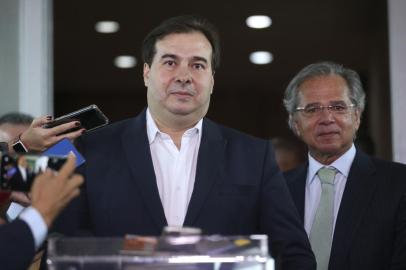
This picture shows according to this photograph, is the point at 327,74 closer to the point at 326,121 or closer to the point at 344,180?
the point at 326,121

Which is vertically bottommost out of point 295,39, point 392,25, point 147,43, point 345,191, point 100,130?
point 345,191

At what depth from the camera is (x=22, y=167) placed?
2033mm

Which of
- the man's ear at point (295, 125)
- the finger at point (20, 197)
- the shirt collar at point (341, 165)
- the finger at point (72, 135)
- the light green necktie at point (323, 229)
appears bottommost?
the light green necktie at point (323, 229)

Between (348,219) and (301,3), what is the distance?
156 inches

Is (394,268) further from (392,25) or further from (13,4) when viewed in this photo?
(13,4)

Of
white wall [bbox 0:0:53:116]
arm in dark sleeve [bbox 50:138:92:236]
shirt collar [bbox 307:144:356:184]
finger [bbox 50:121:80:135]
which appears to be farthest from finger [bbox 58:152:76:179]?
white wall [bbox 0:0:53:116]

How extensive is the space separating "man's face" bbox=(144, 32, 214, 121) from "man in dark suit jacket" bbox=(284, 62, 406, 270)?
0.84 metres

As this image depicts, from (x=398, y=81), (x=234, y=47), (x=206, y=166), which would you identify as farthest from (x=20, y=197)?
(x=234, y=47)

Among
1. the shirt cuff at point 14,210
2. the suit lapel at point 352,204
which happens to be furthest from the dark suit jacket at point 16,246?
the suit lapel at point 352,204

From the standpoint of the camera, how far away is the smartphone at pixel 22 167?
6.63ft

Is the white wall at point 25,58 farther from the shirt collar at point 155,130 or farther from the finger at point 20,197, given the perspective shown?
the shirt collar at point 155,130

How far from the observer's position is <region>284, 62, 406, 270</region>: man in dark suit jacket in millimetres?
3096

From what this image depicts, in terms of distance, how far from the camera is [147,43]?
275 centimetres

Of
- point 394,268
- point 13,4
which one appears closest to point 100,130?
point 394,268
